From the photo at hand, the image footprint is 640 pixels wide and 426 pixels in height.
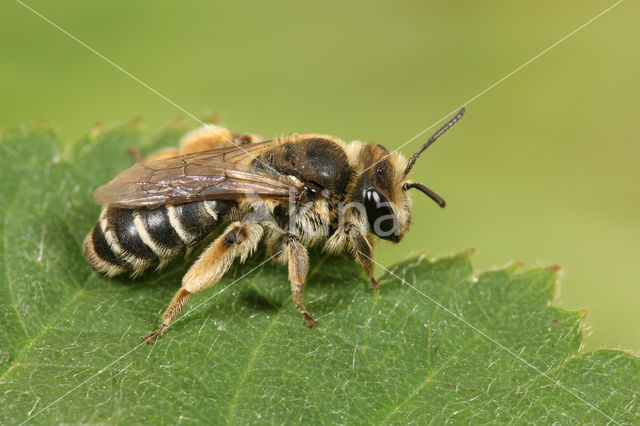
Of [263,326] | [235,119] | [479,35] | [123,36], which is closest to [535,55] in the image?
[479,35]

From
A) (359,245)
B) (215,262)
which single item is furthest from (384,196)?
(215,262)

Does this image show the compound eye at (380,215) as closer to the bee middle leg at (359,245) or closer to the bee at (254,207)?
the bee at (254,207)

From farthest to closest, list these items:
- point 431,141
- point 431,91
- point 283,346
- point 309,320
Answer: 1. point 431,91
2. point 431,141
3. point 309,320
4. point 283,346

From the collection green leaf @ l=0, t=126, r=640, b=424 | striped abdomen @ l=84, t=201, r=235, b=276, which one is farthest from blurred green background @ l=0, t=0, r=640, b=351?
striped abdomen @ l=84, t=201, r=235, b=276

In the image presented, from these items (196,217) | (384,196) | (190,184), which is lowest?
(196,217)

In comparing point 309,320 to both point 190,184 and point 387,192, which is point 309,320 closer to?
point 387,192

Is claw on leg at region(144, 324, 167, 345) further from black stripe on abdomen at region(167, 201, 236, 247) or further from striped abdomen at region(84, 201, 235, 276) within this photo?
black stripe on abdomen at region(167, 201, 236, 247)
